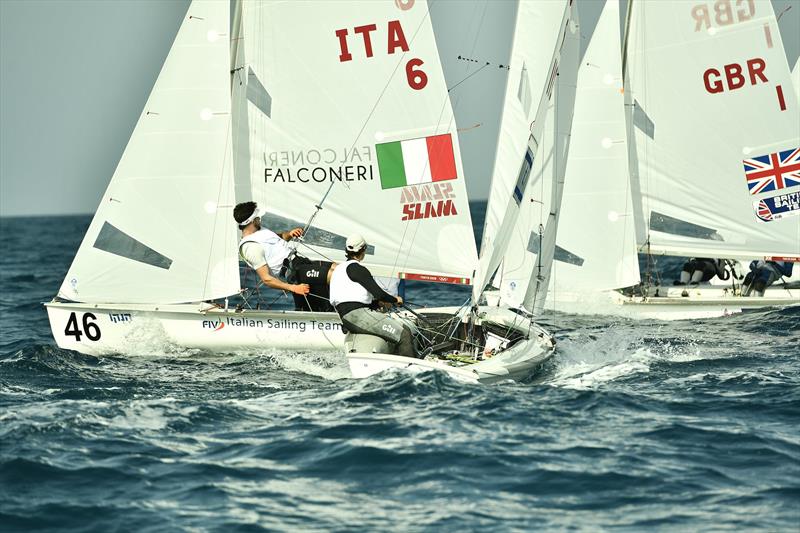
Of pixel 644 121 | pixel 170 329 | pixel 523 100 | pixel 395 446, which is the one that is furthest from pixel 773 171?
pixel 395 446

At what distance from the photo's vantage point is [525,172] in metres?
11.6

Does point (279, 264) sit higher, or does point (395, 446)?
point (279, 264)

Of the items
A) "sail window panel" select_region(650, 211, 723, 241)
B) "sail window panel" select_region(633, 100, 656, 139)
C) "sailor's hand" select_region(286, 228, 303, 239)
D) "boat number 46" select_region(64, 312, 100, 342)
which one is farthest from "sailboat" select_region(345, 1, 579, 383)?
"sail window panel" select_region(650, 211, 723, 241)

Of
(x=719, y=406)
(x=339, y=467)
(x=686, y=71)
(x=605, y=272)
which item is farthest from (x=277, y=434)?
(x=686, y=71)

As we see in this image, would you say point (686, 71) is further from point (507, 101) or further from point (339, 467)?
point (339, 467)

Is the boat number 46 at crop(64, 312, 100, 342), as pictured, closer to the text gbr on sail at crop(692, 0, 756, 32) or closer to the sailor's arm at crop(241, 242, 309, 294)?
the sailor's arm at crop(241, 242, 309, 294)

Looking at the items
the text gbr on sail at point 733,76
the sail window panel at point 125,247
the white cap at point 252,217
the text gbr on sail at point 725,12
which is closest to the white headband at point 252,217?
the white cap at point 252,217

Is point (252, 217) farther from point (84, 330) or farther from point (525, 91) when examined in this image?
point (525, 91)

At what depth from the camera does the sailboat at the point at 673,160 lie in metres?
17.2

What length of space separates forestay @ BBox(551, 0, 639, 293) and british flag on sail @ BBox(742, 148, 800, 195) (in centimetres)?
235

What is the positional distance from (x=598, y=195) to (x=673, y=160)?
1.72m

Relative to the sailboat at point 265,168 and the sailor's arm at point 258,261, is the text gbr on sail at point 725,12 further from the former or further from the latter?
the sailor's arm at point 258,261

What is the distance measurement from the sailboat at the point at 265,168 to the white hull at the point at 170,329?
0.02 meters

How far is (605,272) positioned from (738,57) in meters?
3.96
